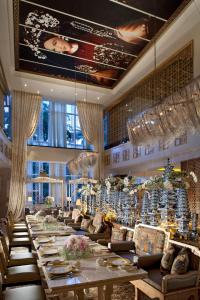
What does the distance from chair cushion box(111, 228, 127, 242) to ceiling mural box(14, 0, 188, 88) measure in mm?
5272

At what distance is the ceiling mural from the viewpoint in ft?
20.8

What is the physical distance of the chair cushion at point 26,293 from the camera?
3.00m

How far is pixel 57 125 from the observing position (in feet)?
44.8

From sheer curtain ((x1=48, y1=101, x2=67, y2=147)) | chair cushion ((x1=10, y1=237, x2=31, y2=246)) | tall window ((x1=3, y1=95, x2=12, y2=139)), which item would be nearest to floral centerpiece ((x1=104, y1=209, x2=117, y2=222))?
chair cushion ((x1=10, y1=237, x2=31, y2=246))

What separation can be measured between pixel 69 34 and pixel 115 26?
1.39 m

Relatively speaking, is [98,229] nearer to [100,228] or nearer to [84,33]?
[100,228]

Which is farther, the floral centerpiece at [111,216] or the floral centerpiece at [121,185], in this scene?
the floral centerpiece at [111,216]

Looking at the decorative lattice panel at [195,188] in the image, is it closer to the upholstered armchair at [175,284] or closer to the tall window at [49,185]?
the upholstered armchair at [175,284]

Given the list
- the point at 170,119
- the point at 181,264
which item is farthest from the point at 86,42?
the point at 181,264

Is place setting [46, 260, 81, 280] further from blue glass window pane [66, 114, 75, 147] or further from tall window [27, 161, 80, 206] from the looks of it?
blue glass window pane [66, 114, 75, 147]

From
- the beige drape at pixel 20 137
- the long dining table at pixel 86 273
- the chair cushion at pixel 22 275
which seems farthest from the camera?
the beige drape at pixel 20 137

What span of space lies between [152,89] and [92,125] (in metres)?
4.37

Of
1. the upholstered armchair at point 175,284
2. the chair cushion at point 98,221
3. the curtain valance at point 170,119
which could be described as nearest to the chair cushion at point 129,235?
the chair cushion at point 98,221

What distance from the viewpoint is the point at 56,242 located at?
15.0 ft
